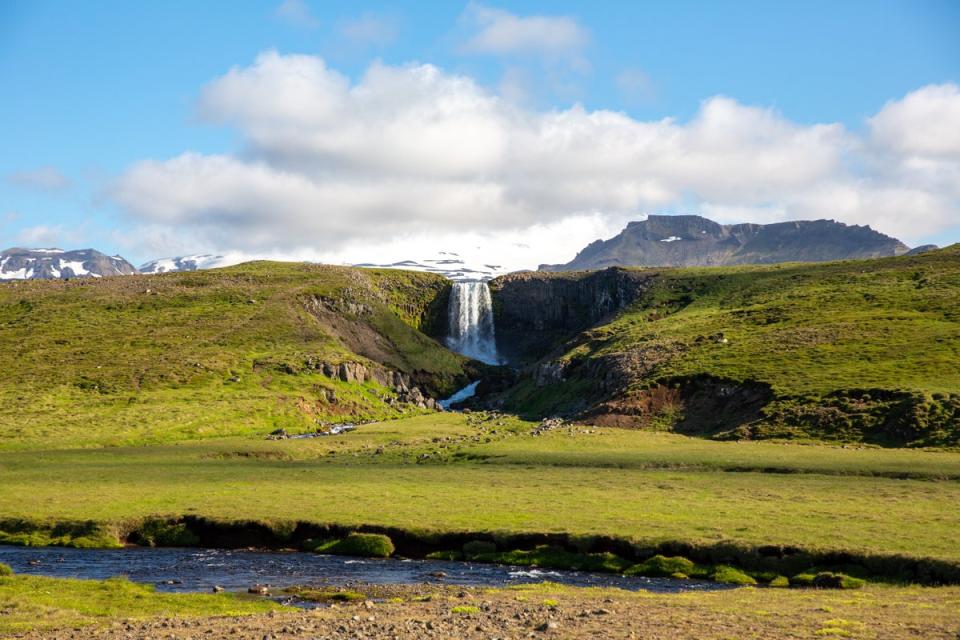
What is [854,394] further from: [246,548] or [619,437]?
[246,548]

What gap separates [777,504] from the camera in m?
50.9

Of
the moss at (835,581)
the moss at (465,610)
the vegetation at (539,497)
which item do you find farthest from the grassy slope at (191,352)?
the moss at (835,581)

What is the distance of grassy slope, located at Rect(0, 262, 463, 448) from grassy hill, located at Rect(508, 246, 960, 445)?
3397 cm

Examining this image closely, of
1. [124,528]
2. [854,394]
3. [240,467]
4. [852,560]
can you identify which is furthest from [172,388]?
[852,560]

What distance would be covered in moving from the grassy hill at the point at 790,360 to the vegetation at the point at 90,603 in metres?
66.3

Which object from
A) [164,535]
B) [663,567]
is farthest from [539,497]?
[164,535]

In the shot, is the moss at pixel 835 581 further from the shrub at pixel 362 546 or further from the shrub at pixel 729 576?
the shrub at pixel 362 546

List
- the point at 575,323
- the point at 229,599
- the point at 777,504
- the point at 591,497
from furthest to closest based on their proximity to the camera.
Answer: the point at 575,323, the point at 591,497, the point at 777,504, the point at 229,599

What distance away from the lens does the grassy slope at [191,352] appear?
99688 millimetres

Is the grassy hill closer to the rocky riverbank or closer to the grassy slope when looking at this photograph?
the grassy slope

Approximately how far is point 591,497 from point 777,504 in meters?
11.1

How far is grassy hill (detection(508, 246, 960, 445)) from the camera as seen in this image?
86875 millimetres

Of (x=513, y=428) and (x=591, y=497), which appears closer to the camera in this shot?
(x=591, y=497)

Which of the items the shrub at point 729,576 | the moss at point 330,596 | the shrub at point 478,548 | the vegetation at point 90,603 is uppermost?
the vegetation at point 90,603
